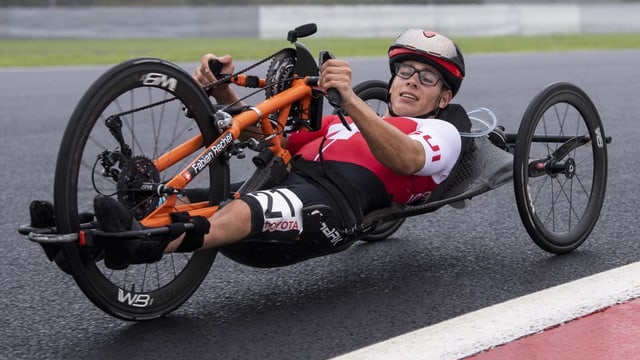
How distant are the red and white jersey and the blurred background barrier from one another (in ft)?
64.6

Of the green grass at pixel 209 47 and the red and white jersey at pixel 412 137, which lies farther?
the green grass at pixel 209 47

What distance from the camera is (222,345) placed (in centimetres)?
356

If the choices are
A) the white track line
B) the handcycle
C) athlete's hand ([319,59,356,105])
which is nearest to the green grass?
the handcycle

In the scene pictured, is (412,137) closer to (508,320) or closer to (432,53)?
(432,53)

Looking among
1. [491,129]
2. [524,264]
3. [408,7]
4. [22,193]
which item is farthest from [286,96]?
[408,7]

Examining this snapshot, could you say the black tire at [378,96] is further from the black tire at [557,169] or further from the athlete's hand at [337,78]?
the athlete's hand at [337,78]

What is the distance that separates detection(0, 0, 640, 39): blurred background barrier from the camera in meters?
23.4

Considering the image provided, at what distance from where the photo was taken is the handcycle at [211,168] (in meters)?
3.43

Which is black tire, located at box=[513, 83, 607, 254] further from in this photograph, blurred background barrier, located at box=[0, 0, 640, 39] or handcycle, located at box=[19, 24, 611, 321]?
blurred background barrier, located at box=[0, 0, 640, 39]

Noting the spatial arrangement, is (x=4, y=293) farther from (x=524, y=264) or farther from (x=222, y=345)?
(x=524, y=264)

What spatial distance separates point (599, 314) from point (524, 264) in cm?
99

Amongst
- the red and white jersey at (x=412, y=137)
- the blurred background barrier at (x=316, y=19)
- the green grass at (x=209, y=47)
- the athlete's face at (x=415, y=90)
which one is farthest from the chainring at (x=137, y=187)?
the blurred background barrier at (x=316, y=19)

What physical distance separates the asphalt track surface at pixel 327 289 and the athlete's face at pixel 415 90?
67cm

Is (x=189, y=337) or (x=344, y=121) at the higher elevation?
(x=344, y=121)
